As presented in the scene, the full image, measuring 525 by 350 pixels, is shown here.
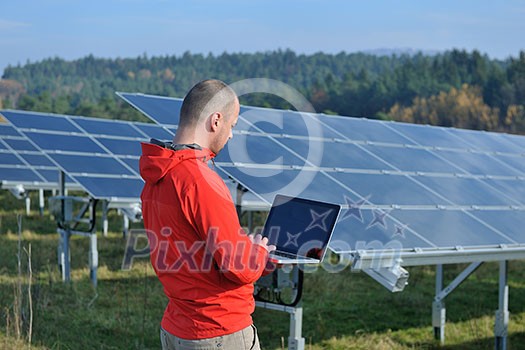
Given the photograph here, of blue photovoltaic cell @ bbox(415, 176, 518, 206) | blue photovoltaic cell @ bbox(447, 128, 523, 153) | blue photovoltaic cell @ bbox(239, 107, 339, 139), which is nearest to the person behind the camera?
blue photovoltaic cell @ bbox(415, 176, 518, 206)

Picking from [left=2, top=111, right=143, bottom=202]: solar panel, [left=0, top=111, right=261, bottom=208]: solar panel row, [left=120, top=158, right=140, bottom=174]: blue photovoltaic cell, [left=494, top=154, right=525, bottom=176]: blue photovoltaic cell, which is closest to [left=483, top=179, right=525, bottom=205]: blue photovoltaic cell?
[left=494, top=154, right=525, bottom=176]: blue photovoltaic cell

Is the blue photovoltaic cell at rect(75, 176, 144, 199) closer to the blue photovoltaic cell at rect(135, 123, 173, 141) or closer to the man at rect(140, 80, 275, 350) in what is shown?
the blue photovoltaic cell at rect(135, 123, 173, 141)

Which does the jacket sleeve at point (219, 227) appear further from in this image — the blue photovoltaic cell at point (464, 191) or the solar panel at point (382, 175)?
the blue photovoltaic cell at point (464, 191)

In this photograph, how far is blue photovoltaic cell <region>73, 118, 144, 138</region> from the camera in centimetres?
1350

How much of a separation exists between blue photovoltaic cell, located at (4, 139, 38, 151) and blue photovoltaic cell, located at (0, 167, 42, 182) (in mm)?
1715

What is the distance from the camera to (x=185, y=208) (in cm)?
317

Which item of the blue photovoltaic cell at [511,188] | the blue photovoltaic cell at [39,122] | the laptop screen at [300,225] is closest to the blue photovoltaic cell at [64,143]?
the blue photovoltaic cell at [39,122]

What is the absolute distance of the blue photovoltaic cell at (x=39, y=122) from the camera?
511 inches

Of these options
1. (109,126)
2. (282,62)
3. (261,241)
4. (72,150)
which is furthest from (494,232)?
(282,62)

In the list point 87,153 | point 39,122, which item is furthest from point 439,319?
point 39,122

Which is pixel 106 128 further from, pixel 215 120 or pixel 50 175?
pixel 215 120

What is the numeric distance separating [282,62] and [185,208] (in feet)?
389

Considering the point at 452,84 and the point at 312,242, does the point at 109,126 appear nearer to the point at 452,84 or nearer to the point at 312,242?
the point at 312,242

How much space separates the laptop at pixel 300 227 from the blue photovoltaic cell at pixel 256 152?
2.20 metres
